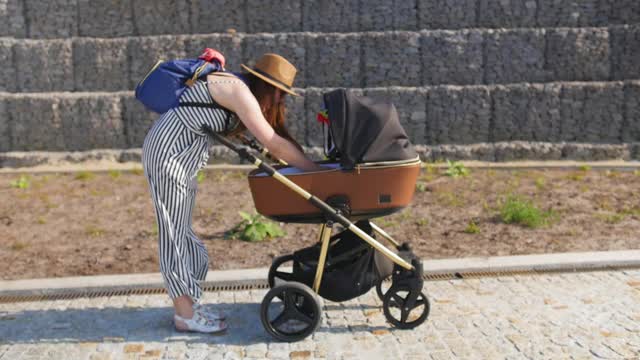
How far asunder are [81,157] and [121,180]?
208 cm

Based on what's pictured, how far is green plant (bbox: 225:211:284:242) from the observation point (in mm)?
6953

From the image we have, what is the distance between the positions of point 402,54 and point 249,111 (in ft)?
27.7

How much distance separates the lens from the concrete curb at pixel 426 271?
549 centimetres

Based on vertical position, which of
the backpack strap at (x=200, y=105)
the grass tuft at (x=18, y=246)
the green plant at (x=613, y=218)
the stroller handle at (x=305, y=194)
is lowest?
the grass tuft at (x=18, y=246)

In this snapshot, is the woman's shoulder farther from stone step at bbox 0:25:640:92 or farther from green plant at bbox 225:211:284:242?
stone step at bbox 0:25:640:92

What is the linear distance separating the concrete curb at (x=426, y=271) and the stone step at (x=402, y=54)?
6.76 meters

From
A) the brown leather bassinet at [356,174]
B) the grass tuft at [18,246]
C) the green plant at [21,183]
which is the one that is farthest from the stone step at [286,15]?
the brown leather bassinet at [356,174]

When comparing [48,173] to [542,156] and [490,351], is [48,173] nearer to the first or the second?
[542,156]

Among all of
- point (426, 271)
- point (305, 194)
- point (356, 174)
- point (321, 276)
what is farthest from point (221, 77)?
point (426, 271)

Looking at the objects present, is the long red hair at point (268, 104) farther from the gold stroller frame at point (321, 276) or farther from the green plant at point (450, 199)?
the green plant at point (450, 199)

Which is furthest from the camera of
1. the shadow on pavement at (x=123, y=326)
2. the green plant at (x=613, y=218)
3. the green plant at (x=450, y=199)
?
the green plant at (x=450, y=199)

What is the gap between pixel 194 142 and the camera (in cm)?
445

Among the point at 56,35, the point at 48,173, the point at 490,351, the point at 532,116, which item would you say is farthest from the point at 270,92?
the point at 56,35

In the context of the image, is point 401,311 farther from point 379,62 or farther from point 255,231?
point 379,62
